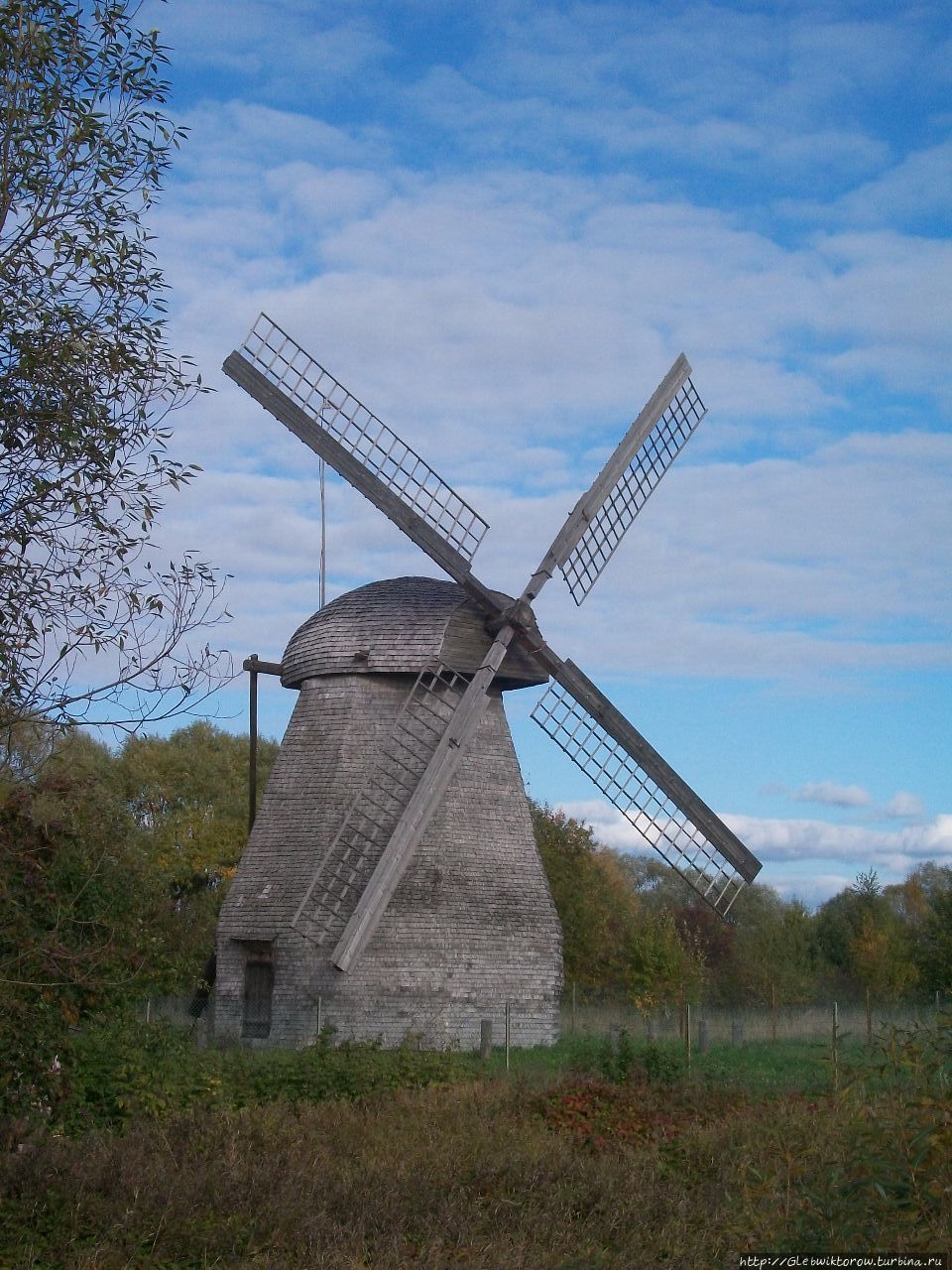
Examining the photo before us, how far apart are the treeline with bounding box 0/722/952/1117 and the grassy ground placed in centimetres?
117

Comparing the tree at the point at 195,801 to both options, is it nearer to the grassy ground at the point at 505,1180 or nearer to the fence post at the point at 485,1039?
the fence post at the point at 485,1039

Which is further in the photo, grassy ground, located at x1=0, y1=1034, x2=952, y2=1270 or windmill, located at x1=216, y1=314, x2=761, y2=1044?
windmill, located at x1=216, y1=314, x2=761, y2=1044

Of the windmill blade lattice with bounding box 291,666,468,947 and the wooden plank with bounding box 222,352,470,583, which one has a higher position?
the wooden plank with bounding box 222,352,470,583

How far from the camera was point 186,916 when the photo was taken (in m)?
33.6

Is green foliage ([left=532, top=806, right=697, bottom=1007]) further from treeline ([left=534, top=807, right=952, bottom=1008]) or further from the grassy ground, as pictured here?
the grassy ground

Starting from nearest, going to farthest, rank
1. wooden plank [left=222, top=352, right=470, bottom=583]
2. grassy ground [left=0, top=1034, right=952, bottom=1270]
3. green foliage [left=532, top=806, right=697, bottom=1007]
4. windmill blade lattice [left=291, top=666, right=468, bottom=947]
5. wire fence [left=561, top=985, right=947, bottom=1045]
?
1. grassy ground [left=0, top=1034, right=952, bottom=1270]
2. windmill blade lattice [left=291, top=666, right=468, bottom=947]
3. wooden plank [left=222, top=352, right=470, bottom=583]
4. wire fence [left=561, top=985, right=947, bottom=1045]
5. green foliage [left=532, top=806, right=697, bottom=1007]

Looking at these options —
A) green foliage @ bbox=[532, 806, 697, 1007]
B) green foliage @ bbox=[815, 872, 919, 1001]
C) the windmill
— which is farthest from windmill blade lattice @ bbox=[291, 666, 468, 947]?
green foliage @ bbox=[815, 872, 919, 1001]

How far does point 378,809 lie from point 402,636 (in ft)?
8.56

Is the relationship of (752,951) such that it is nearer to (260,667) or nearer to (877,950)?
(877,950)

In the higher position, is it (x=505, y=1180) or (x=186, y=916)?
(x=186, y=916)

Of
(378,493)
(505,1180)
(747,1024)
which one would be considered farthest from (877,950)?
(505,1180)

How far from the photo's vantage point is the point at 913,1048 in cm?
580

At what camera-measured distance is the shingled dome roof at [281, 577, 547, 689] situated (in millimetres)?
19969

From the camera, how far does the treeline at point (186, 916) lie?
8906 mm
